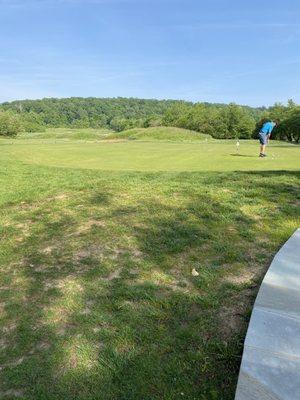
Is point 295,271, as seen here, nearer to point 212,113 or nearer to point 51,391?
point 51,391

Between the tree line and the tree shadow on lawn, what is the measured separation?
76661 mm

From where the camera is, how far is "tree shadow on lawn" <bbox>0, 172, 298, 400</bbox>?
3.24 meters

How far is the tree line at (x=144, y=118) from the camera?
8625cm

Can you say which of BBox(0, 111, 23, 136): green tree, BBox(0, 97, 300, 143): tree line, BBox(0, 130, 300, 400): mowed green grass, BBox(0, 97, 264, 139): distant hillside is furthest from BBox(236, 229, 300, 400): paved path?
BBox(0, 97, 264, 139): distant hillside

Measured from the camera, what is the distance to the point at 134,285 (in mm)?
4496

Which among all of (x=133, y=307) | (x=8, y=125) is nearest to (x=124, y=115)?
(x=8, y=125)

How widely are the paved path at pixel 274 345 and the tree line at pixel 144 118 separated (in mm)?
78059

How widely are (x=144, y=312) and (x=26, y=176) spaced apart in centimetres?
776

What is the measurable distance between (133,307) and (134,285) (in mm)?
410

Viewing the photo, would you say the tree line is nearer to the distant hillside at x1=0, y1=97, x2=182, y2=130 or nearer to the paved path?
the distant hillside at x1=0, y1=97, x2=182, y2=130

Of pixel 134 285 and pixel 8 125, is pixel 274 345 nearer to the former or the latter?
pixel 134 285

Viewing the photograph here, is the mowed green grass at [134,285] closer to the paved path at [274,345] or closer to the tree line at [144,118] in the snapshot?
the paved path at [274,345]

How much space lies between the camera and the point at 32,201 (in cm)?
817

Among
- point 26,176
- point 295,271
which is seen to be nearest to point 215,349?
point 295,271
